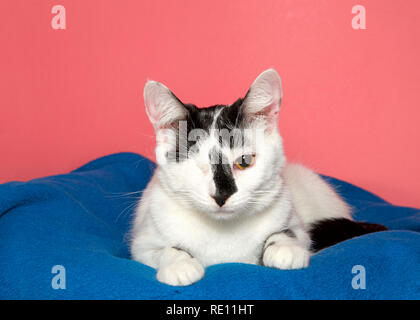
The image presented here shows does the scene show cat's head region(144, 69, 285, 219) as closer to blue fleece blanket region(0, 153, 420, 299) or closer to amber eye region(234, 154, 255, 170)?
amber eye region(234, 154, 255, 170)

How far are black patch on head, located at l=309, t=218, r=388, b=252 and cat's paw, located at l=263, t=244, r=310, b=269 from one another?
0.34 meters

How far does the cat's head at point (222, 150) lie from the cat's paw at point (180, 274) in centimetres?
18

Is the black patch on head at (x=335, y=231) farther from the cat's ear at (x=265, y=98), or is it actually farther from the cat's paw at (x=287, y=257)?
the cat's ear at (x=265, y=98)

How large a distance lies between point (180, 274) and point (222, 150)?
0.41 meters

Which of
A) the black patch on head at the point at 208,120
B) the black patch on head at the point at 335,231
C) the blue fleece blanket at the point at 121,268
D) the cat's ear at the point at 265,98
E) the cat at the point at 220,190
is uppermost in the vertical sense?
the cat's ear at the point at 265,98

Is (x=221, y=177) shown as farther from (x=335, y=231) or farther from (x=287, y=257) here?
(x=335, y=231)

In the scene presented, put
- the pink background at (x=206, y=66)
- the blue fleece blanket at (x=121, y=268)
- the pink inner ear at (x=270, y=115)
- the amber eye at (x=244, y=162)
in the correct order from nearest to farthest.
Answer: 1. the blue fleece blanket at (x=121, y=268)
2. the amber eye at (x=244, y=162)
3. the pink inner ear at (x=270, y=115)
4. the pink background at (x=206, y=66)

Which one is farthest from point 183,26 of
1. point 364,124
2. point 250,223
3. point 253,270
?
point 253,270

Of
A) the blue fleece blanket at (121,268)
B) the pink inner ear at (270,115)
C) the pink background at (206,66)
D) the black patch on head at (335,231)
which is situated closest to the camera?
the blue fleece blanket at (121,268)

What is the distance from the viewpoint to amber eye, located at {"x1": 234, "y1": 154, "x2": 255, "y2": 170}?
1223 mm

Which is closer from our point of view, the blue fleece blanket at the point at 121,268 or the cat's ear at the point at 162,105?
the blue fleece blanket at the point at 121,268

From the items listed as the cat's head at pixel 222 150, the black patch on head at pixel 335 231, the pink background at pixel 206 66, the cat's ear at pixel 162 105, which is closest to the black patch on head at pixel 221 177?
the cat's head at pixel 222 150

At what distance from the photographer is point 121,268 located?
1.19m

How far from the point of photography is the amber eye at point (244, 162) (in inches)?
48.1
